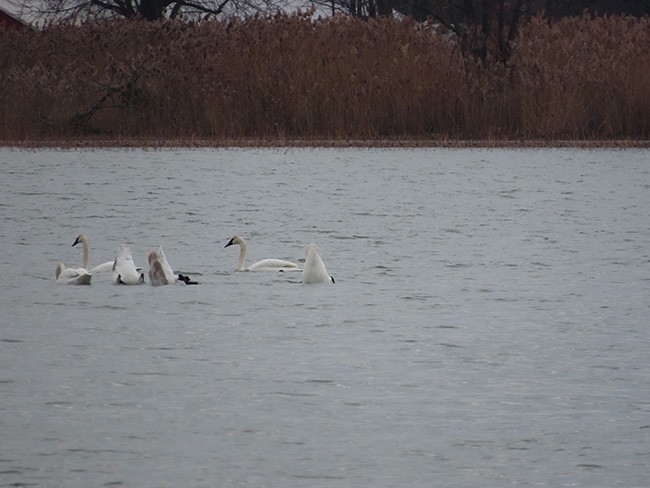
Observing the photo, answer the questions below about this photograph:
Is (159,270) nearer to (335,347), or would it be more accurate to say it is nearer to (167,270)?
(167,270)

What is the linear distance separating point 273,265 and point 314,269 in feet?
2.57

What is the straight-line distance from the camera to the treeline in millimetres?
23938

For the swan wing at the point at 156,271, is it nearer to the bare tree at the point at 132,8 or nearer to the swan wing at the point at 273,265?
the swan wing at the point at 273,265

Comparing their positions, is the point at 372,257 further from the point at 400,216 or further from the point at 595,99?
the point at 595,99

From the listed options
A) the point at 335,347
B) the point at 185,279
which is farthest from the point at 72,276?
the point at 335,347

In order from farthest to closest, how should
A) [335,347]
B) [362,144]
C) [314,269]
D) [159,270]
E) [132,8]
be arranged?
[132,8] < [362,144] < [314,269] < [159,270] < [335,347]

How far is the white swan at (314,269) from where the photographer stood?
34.8 feet

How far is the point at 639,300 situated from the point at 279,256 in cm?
Answer: 348

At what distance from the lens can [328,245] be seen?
13.3 m

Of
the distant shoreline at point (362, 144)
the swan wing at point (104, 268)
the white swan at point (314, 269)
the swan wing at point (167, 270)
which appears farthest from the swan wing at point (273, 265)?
the distant shoreline at point (362, 144)

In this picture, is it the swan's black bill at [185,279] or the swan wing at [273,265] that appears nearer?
the swan's black bill at [185,279]

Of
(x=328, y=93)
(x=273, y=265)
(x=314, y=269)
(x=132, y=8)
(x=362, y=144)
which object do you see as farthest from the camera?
(x=132, y=8)

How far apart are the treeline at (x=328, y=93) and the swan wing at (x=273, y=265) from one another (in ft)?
41.5

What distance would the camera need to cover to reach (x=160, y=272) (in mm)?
10547
